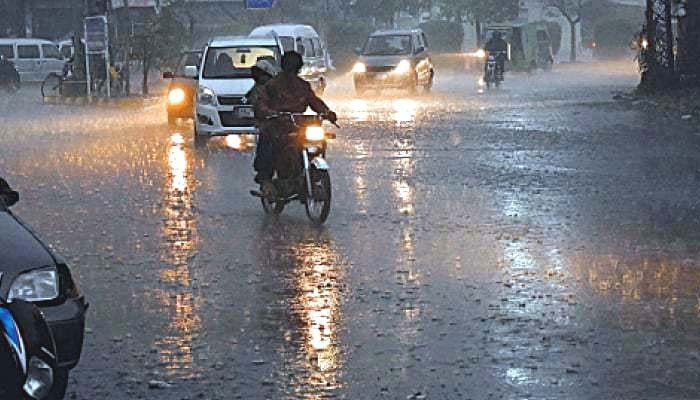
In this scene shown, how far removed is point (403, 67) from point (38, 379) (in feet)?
117

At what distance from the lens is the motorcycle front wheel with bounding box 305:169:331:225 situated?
42.4 feet

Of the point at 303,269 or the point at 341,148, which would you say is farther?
the point at 341,148

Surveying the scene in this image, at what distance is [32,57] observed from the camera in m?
54.9

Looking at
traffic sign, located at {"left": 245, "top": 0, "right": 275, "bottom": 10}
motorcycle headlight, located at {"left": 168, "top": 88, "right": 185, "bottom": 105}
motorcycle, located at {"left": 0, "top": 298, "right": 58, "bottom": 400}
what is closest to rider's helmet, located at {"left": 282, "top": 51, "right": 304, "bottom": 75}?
motorcycle, located at {"left": 0, "top": 298, "right": 58, "bottom": 400}

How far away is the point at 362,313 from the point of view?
29.3 feet

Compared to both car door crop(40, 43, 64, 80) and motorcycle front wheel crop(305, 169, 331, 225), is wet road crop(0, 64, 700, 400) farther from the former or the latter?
car door crop(40, 43, 64, 80)

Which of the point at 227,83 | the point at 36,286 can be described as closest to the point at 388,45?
the point at 227,83

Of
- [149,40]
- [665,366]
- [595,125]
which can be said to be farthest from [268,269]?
[149,40]

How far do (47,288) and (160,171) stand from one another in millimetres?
11805

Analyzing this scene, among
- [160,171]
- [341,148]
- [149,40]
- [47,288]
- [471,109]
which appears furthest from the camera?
[149,40]

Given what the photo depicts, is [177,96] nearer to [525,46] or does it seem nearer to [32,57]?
[32,57]

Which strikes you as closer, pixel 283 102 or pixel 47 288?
pixel 47 288

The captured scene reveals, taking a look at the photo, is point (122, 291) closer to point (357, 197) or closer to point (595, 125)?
point (357, 197)

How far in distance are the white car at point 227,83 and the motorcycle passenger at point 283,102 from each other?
27.2ft
